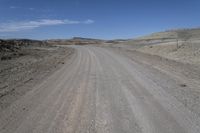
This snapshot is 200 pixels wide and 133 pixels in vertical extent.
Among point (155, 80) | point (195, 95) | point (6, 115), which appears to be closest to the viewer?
point (6, 115)

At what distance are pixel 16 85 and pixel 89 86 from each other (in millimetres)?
3271

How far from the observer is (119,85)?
10555mm

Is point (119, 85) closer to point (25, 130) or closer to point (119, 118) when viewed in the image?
point (119, 118)

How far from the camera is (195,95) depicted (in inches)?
337

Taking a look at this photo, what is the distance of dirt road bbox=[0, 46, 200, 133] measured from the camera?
18.7 feet

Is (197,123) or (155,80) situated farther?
(155,80)

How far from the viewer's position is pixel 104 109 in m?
7.14

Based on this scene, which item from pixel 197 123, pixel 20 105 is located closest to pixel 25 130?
pixel 20 105

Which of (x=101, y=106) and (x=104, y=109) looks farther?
(x=101, y=106)

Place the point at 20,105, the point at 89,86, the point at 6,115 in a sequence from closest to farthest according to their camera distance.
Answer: the point at 6,115 < the point at 20,105 < the point at 89,86

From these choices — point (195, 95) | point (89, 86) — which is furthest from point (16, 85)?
point (195, 95)

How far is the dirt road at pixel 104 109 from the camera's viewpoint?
5.71m

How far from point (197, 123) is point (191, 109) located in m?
1.13

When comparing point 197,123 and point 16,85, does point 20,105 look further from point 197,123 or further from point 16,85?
point 197,123
